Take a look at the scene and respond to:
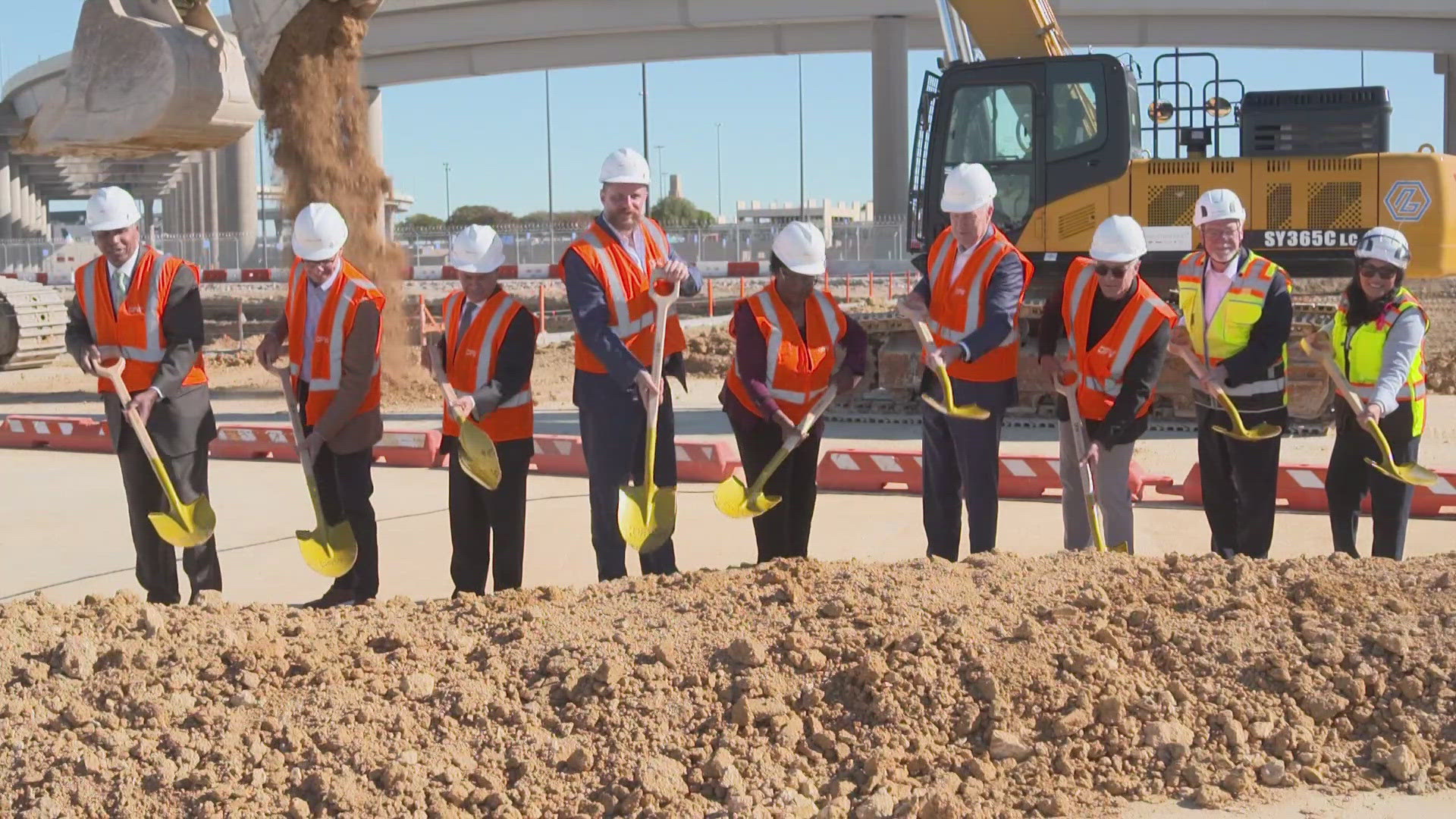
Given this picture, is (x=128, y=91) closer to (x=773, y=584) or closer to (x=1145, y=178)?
(x=773, y=584)

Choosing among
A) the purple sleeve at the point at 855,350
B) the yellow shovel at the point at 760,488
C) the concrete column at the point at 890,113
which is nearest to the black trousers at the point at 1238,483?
the purple sleeve at the point at 855,350

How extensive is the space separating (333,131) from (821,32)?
25.0 meters

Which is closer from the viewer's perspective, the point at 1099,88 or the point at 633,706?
the point at 633,706

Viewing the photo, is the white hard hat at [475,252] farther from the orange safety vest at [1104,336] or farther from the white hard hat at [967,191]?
the orange safety vest at [1104,336]

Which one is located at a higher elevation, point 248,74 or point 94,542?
point 248,74

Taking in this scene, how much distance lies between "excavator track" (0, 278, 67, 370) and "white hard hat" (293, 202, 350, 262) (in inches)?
496

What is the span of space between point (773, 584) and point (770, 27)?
32163 millimetres

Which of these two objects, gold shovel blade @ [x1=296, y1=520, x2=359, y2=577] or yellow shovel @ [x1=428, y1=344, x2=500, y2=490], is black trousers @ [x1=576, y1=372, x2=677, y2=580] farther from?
gold shovel blade @ [x1=296, y1=520, x2=359, y2=577]

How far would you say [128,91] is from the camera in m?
9.02

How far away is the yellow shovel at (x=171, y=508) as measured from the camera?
6.15m

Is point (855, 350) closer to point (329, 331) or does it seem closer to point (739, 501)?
point (739, 501)

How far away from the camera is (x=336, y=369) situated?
6340 mm

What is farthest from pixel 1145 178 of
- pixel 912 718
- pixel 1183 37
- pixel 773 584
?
pixel 1183 37

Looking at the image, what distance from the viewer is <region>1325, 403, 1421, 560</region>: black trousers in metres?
6.46
